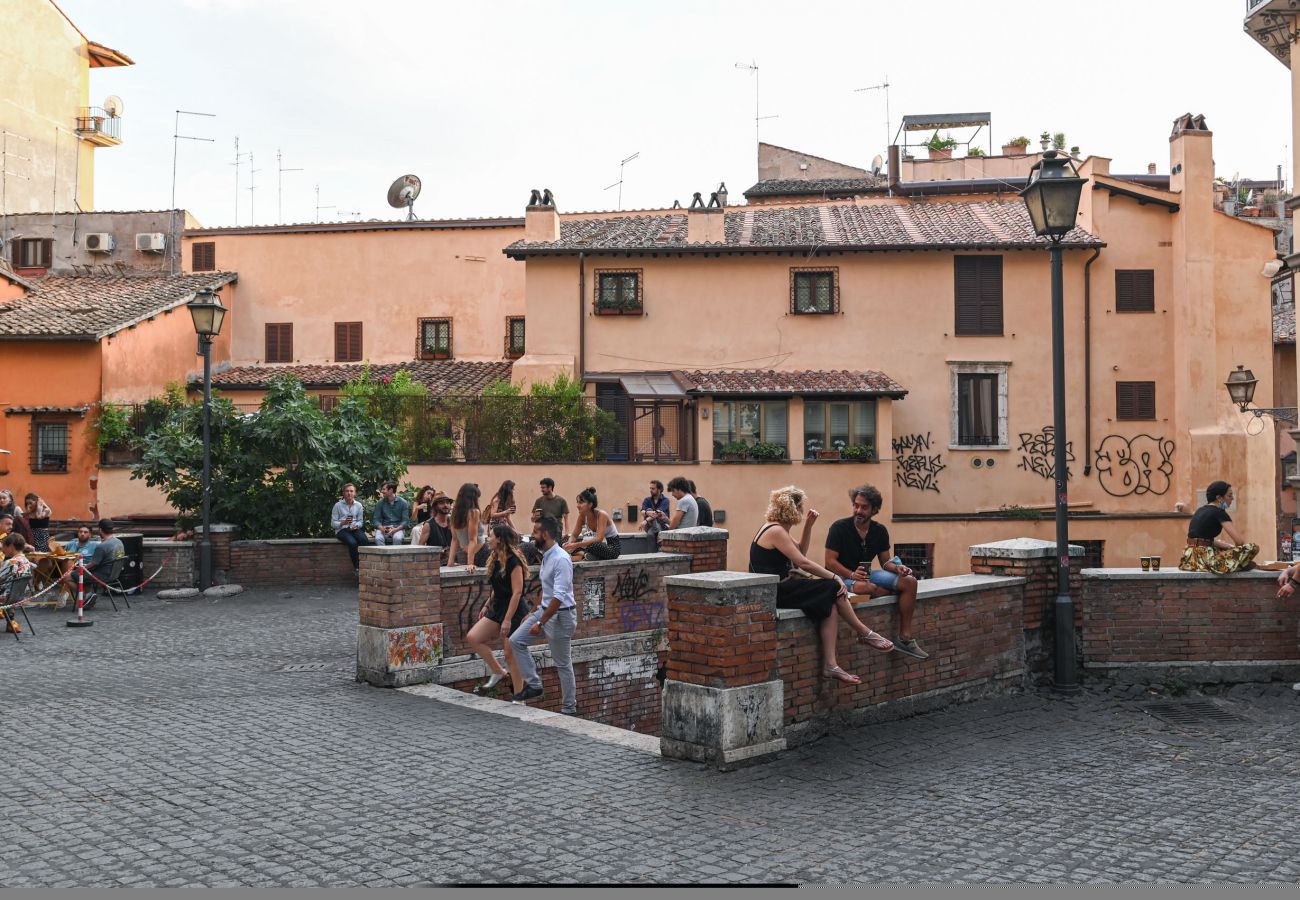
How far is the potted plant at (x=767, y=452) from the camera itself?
26.3 metres

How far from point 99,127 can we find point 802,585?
4195 cm

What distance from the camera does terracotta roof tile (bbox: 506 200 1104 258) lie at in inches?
1115

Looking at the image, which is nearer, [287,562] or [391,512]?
[391,512]

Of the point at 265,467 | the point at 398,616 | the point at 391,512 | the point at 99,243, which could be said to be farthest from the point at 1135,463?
the point at 99,243

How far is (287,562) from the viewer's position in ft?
65.8

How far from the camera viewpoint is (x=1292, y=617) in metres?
11.0

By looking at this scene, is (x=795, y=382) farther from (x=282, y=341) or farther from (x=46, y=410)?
(x=46, y=410)

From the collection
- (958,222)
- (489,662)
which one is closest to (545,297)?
(958,222)

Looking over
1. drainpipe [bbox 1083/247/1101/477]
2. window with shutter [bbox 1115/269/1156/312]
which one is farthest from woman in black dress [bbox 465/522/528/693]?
window with shutter [bbox 1115/269/1156/312]

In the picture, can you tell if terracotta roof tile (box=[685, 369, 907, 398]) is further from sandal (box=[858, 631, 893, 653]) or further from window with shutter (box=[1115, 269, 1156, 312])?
sandal (box=[858, 631, 893, 653])

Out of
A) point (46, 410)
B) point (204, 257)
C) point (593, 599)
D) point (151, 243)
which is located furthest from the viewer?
point (151, 243)

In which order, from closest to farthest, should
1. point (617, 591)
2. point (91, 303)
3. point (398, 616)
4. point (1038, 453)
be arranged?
point (398, 616) → point (617, 591) → point (1038, 453) → point (91, 303)

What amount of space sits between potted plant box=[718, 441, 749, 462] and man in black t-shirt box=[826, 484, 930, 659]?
16423mm

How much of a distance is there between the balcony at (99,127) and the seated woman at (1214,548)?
4156 cm
